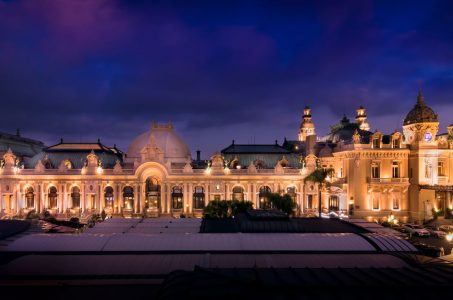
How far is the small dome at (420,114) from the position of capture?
86.8 m

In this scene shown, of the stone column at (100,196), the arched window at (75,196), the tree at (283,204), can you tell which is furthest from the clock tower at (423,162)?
the arched window at (75,196)

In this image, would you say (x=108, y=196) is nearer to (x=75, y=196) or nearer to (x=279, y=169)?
(x=75, y=196)

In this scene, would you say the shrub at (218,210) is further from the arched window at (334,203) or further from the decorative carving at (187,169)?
the arched window at (334,203)

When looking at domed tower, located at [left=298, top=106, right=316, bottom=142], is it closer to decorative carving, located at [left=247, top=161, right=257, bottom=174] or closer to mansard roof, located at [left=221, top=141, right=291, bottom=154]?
mansard roof, located at [left=221, top=141, right=291, bottom=154]

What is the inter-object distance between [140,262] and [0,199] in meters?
67.7

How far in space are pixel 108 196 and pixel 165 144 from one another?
1846 cm

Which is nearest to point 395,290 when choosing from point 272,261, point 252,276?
point 252,276

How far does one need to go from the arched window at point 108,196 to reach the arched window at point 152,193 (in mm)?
7880

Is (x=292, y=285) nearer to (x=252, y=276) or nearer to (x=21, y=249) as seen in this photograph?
(x=252, y=276)

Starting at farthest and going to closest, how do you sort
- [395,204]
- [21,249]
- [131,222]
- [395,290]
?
[395,204] < [131,222] < [21,249] < [395,290]

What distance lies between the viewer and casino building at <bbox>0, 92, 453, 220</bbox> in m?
86.9

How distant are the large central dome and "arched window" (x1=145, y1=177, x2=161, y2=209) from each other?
837cm

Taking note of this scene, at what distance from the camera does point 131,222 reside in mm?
56625

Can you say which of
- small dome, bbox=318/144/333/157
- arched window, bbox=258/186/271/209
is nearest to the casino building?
arched window, bbox=258/186/271/209
